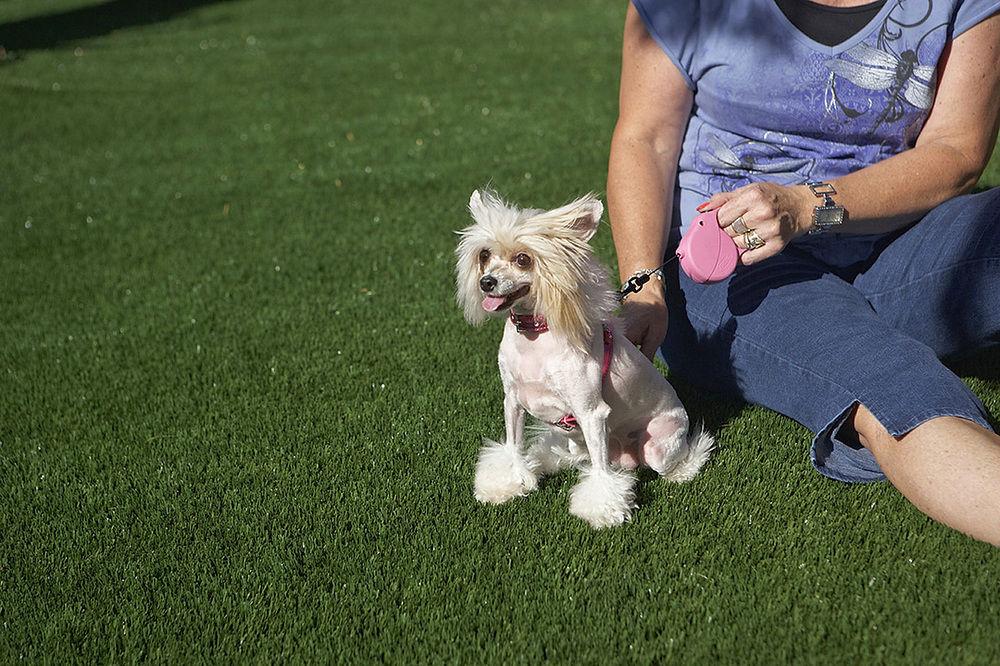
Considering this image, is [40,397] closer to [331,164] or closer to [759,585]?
[759,585]

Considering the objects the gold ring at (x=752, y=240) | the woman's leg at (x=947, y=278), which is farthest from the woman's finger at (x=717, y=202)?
the woman's leg at (x=947, y=278)

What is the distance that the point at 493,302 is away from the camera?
2.72 meters

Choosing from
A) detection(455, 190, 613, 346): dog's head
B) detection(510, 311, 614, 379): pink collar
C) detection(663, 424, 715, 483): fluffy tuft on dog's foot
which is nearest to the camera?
detection(455, 190, 613, 346): dog's head

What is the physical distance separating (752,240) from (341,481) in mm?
1596

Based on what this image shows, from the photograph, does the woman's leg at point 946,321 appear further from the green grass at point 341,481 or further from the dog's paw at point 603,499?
the dog's paw at point 603,499

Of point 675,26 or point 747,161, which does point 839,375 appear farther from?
point 675,26

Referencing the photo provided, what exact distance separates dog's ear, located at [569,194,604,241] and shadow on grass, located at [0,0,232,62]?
13987 millimetres

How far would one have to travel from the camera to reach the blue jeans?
9.41ft

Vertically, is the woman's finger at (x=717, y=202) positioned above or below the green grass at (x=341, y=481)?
above

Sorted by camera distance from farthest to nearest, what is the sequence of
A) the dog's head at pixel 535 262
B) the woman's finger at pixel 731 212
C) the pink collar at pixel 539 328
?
the woman's finger at pixel 731 212, the pink collar at pixel 539 328, the dog's head at pixel 535 262

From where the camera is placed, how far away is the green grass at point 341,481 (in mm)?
2674

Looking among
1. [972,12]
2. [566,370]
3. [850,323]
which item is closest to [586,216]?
[566,370]

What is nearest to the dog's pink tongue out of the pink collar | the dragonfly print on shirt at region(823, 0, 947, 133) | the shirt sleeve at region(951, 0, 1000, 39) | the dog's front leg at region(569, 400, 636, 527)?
the pink collar

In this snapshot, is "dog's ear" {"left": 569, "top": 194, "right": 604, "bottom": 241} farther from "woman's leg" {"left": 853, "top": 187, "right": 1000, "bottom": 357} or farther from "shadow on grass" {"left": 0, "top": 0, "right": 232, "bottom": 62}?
"shadow on grass" {"left": 0, "top": 0, "right": 232, "bottom": 62}
